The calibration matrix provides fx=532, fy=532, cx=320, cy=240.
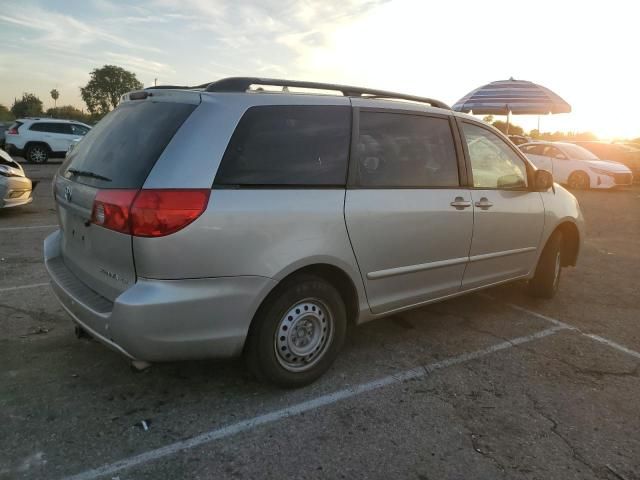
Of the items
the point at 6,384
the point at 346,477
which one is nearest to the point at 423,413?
the point at 346,477

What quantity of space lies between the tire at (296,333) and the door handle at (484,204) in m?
1.49

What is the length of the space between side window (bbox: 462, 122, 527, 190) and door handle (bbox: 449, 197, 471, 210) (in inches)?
9.5

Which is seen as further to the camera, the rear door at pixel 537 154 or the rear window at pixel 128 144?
the rear door at pixel 537 154

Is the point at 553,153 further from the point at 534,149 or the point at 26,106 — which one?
the point at 26,106

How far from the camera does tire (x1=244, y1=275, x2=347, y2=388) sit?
300cm

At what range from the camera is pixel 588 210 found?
40.5 ft

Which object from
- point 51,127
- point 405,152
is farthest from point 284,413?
point 51,127

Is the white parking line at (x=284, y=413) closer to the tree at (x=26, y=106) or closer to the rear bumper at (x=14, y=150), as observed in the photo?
the rear bumper at (x=14, y=150)

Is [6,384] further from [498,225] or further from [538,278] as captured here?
[538,278]

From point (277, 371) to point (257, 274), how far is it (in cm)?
65

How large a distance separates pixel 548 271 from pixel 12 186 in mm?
8056

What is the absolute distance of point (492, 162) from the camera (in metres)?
4.42

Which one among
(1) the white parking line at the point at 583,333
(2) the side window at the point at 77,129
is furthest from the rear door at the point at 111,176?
(2) the side window at the point at 77,129

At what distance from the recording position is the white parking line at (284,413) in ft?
8.15
